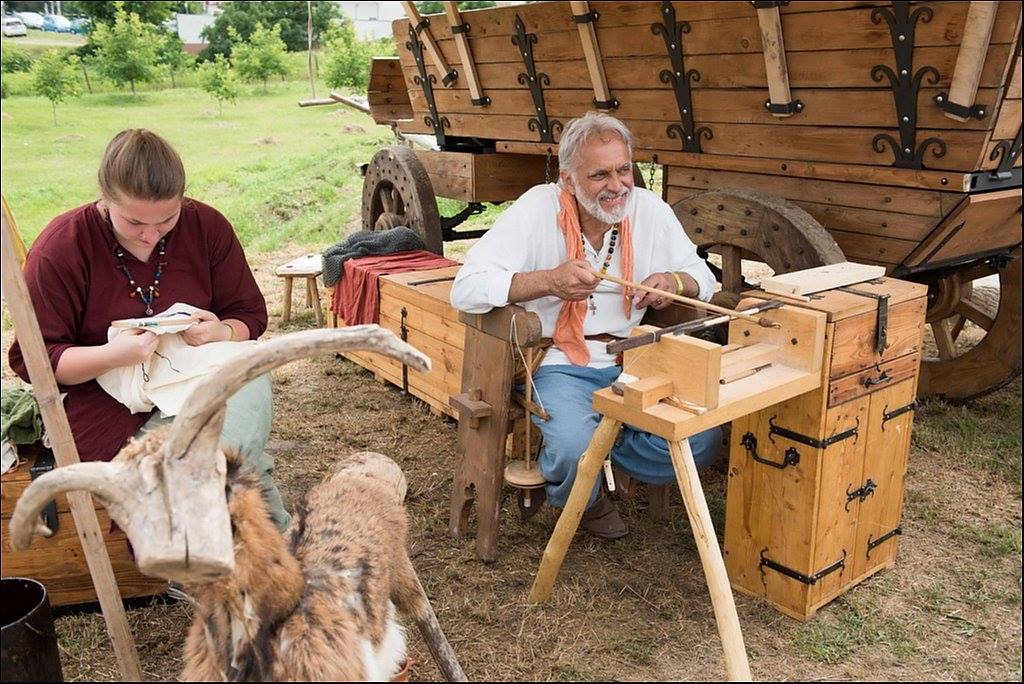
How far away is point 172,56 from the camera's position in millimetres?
16969

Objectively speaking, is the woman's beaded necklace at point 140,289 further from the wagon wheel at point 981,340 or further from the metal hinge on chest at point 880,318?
the wagon wheel at point 981,340

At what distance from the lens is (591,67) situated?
3.72 metres

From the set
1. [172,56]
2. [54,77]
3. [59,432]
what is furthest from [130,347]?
[172,56]

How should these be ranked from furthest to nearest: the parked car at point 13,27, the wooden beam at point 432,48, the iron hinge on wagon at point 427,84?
the parked car at point 13,27 → the iron hinge on wagon at point 427,84 → the wooden beam at point 432,48

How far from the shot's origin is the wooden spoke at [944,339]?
4664mm

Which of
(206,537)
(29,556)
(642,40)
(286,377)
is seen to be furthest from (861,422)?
(286,377)

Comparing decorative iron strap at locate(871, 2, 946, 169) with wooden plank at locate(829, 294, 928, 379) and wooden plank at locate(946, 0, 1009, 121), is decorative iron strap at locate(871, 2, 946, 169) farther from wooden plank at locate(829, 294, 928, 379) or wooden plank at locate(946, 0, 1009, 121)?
wooden plank at locate(829, 294, 928, 379)

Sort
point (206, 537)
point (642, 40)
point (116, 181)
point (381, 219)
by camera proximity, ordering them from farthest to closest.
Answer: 1. point (381, 219)
2. point (642, 40)
3. point (116, 181)
4. point (206, 537)

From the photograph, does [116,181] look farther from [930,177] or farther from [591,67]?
[930,177]

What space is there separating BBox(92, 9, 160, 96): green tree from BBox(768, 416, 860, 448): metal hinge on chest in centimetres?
1480

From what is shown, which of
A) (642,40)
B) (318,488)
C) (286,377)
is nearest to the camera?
(318,488)

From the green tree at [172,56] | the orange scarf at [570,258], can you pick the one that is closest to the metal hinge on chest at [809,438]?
the orange scarf at [570,258]

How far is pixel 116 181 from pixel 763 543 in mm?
2287

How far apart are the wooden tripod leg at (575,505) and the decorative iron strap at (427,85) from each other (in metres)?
3.11
